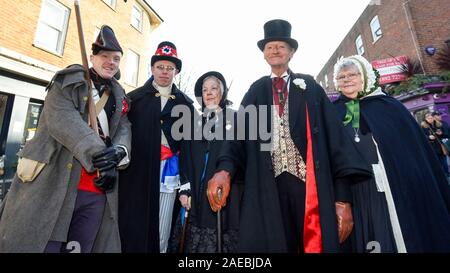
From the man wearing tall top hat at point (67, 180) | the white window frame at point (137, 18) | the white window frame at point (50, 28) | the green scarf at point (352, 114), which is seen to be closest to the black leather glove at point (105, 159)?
the man wearing tall top hat at point (67, 180)

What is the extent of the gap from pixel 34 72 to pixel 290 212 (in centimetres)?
970

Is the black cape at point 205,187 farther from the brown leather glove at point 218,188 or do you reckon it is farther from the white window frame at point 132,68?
the white window frame at point 132,68

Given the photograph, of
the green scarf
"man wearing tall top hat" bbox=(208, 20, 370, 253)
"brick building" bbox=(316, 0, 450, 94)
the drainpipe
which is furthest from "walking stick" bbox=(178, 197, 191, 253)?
the drainpipe

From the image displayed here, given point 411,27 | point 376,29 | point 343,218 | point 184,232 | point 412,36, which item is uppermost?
point 376,29

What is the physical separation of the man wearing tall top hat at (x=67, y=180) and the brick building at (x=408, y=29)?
51.6ft

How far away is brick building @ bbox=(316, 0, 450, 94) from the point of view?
519 inches

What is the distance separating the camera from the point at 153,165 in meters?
2.68

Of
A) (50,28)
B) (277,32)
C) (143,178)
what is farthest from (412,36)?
(50,28)

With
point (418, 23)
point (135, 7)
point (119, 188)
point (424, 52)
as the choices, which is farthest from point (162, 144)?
point (418, 23)

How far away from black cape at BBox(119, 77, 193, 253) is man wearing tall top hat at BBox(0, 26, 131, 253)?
0.78 ft

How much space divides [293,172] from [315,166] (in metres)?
0.20

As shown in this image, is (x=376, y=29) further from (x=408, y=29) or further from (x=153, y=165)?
(x=153, y=165)

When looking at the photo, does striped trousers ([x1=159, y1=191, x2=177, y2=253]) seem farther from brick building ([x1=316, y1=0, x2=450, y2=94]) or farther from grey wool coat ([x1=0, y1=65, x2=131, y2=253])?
brick building ([x1=316, y1=0, x2=450, y2=94])
